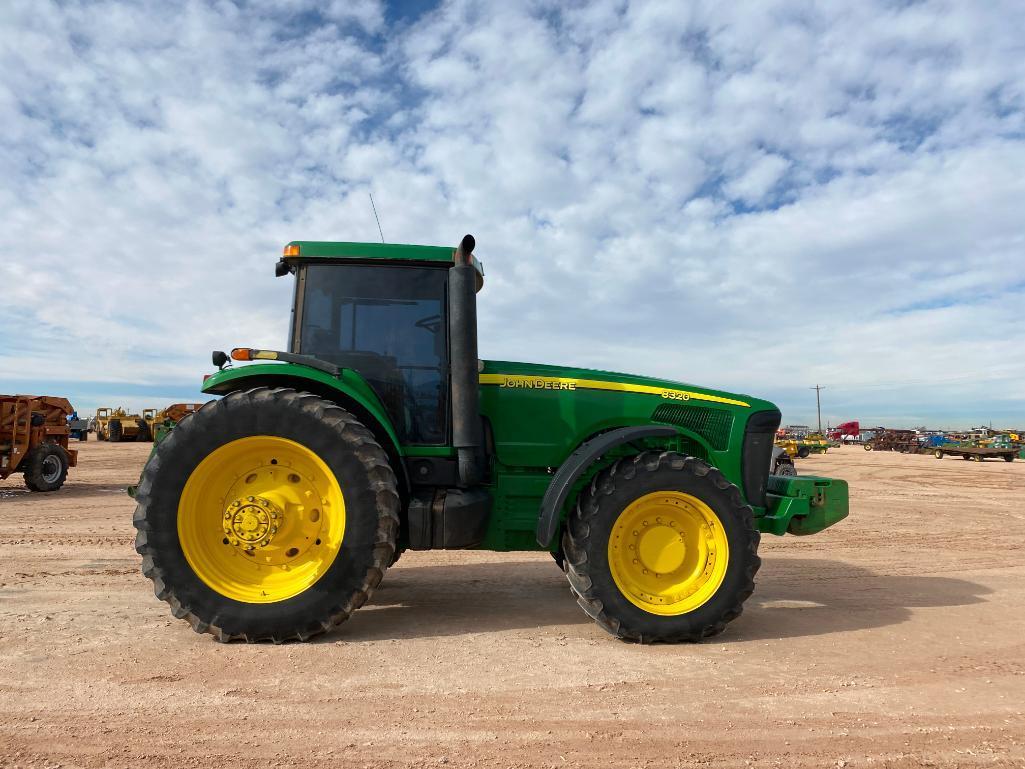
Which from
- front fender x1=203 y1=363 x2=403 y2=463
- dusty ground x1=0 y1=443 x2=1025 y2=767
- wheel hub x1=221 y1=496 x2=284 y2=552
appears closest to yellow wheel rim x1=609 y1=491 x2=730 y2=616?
dusty ground x1=0 y1=443 x2=1025 y2=767

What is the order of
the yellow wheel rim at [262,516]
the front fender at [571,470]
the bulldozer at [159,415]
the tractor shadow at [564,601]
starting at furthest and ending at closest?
the bulldozer at [159,415]
the tractor shadow at [564,601]
the front fender at [571,470]
the yellow wheel rim at [262,516]

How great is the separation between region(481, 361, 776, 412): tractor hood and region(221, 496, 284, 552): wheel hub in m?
1.66

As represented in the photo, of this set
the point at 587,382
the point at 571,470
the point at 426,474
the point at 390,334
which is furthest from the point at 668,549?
the point at 390,334

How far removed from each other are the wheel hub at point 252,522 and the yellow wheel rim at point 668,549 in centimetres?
214

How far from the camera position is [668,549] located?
4277 mm

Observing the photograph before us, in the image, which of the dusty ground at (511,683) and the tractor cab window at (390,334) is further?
the tractor cab window at (390,334)

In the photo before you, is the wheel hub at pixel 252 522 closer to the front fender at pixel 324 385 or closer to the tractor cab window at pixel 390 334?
the front fender at pixel 324 385

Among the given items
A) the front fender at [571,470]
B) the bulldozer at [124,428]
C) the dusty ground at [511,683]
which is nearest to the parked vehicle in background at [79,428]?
the bulldozer at [124,428]

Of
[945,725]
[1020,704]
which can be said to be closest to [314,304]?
[945,725]

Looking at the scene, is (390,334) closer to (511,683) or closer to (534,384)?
(534,384)

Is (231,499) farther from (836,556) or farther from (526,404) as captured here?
(836,556)

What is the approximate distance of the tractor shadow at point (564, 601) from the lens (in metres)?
4.45

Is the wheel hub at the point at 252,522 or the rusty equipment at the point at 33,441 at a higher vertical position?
the rusty equipment at the point at 33,441

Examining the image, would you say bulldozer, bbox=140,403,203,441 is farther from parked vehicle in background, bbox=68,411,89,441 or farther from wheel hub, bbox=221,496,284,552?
wheel hub, bbox=221,496,284,552
